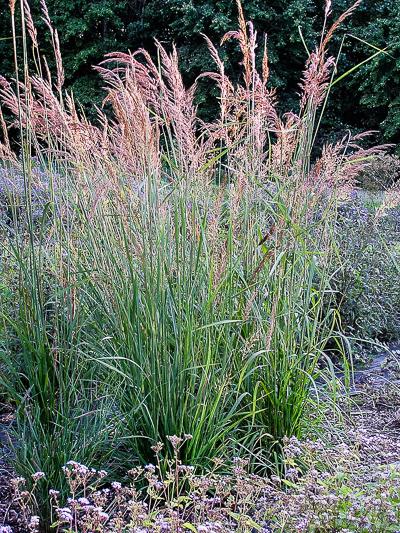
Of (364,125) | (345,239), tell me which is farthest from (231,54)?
(345,239)

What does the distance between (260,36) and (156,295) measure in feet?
60.9

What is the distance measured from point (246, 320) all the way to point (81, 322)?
688 millimetres

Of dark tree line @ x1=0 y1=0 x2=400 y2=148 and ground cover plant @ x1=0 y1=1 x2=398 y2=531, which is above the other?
dark tree line @ x1=0 y1=0 x2=400 y2=148

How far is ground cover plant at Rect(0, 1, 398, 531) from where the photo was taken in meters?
2.66

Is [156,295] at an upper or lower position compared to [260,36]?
lower

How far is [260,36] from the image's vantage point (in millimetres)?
19922

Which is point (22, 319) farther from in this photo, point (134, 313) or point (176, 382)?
point (176, 382)

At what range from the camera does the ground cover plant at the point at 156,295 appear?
2.66 m

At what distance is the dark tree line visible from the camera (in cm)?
1870

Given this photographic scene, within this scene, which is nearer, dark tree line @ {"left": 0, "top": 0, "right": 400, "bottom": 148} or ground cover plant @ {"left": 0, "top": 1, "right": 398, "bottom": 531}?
ground cover plant @ {"left": 0, "top": 1, "right": 398, "bottom": 531}

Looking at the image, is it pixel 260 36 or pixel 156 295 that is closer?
pixel 156 295

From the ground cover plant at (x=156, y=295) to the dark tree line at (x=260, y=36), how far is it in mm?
15115

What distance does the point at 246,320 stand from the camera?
2865 millimetres

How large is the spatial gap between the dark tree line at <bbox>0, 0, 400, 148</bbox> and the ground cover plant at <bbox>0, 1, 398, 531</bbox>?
49.6 ft
